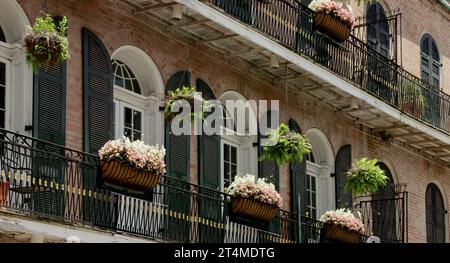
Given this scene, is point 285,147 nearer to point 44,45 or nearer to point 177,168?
point 177,168

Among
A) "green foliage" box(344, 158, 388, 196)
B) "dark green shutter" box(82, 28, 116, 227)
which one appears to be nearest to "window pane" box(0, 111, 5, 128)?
"dark green shutter" box(82, 28, 116, 227)

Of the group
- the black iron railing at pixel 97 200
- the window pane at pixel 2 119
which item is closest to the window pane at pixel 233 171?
the black iron railing at pixel 97 200

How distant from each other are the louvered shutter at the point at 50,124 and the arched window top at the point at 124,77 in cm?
175

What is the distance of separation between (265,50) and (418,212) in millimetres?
7746

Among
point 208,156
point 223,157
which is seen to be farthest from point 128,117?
point 223,157

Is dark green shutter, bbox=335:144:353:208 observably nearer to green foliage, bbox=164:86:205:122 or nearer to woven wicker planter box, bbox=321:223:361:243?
woven wicker planter box, bbox=321:223:361:243

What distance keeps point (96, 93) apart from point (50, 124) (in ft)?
4.22

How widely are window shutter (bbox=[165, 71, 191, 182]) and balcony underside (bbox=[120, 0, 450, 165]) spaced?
0.72 metres

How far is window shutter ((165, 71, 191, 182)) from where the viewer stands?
2080 cm

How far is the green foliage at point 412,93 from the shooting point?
26938mm

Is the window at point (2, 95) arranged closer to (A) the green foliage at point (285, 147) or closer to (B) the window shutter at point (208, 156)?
(B) the window shutter at point (208, 156)

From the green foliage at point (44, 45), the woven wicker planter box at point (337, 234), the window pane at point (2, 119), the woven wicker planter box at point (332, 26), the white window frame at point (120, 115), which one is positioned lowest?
the woven wicker planter box at point (337, 234)

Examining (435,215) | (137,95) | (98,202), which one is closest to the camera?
(98,202)

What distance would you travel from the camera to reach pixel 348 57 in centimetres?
2505
